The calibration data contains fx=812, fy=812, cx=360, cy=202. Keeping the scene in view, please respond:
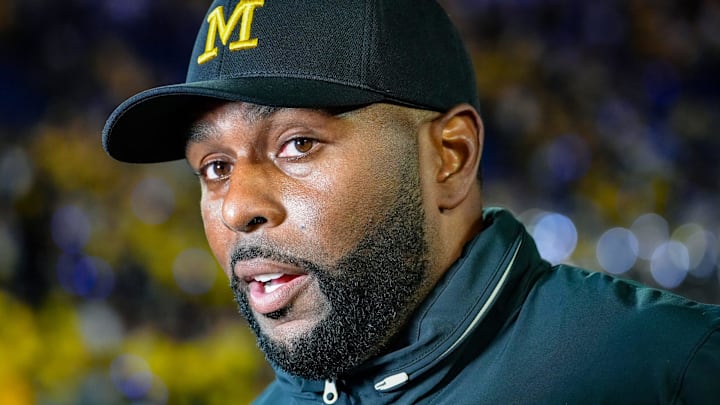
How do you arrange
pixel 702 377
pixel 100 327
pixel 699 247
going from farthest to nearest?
pixel 699 247
pixel 100 327
pixel 702 377

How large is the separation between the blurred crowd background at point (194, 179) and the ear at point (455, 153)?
3261mm

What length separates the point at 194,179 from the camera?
496 centimetres

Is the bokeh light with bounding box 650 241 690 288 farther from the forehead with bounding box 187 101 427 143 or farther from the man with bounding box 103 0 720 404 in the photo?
the forehead with bounding box 187 101 427 143

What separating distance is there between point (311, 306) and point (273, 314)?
0.21 feet

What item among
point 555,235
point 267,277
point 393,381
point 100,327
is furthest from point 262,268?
point 555,235

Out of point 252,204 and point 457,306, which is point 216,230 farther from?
point 457,306

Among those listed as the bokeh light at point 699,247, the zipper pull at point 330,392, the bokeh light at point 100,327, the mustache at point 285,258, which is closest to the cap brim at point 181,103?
the mustache at point 285,258

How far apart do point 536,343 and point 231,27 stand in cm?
68

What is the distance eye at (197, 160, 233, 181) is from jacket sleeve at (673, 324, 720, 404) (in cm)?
75

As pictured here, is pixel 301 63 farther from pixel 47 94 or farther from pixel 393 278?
pixel 47 94

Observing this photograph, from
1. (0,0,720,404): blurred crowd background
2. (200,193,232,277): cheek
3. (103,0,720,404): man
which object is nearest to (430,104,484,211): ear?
(103,0,720,404): man

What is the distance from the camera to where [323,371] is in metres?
1.25

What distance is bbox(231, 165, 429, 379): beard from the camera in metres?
1.21

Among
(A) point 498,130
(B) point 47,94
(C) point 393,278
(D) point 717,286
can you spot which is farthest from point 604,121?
(C) point 393,278
